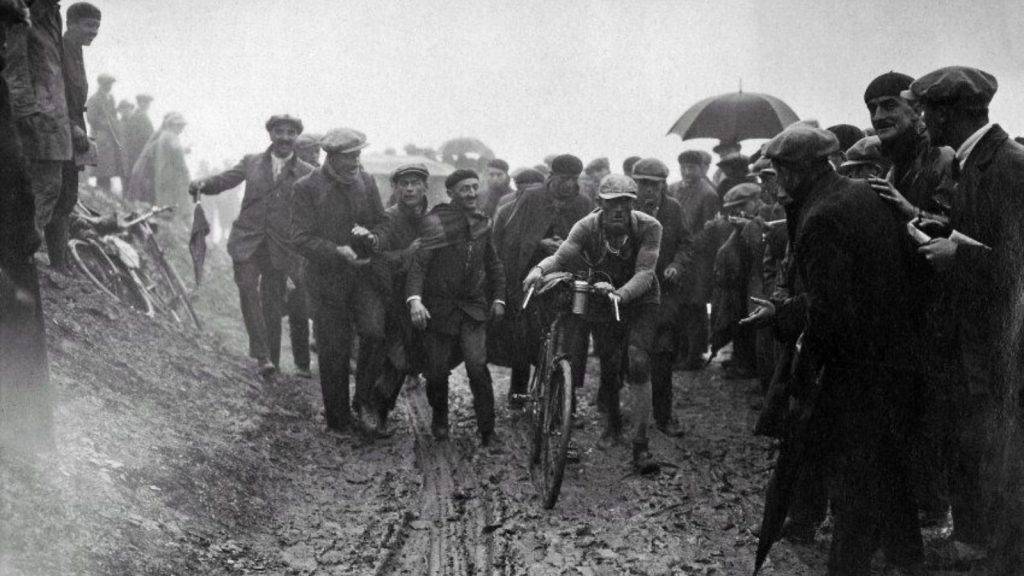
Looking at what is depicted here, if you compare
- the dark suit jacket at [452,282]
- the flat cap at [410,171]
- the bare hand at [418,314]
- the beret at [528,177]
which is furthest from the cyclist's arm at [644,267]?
the beret at [528,177]

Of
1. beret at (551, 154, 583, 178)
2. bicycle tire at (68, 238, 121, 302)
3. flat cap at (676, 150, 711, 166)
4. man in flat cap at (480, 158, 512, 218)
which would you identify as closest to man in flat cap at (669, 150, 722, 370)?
flat cap at (676, 150, 711, 166)

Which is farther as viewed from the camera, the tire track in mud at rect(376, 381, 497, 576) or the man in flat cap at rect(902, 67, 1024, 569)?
the tire track in mud at rect(376, 381, 497, 576)

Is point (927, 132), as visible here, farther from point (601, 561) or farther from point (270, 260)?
point (270, 260)

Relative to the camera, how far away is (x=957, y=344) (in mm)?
4590

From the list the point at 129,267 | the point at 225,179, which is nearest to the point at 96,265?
the point at 129,267

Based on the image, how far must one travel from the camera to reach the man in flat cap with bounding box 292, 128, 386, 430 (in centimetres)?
802

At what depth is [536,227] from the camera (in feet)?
29.8

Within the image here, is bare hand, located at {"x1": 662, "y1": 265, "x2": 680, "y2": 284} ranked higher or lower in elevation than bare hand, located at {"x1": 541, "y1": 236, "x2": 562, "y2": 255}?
lower

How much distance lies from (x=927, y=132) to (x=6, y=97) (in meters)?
4.80

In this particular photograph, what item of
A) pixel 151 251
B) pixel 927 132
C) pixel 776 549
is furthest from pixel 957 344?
pixel 151 251

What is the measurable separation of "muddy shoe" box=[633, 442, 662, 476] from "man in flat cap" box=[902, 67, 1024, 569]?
254 centimetres

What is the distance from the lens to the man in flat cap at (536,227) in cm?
891

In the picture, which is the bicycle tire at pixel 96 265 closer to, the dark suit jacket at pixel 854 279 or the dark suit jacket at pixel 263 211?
the dark suit jacket at pixel 263 211

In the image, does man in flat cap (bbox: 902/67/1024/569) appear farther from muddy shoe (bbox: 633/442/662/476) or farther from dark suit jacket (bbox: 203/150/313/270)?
dark suit jacket (bbox: 203/150/313/270)
